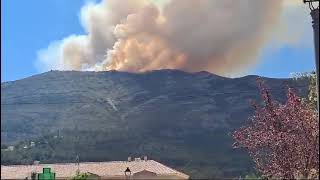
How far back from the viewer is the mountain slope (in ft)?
266

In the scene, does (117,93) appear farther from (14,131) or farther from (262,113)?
(262,113)

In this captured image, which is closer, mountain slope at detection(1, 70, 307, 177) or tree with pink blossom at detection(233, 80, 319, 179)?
tree with pink blossom at detection(233, 80, 319, 179)

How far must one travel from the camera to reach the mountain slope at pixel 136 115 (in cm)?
8106

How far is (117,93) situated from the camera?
127500 millimetres

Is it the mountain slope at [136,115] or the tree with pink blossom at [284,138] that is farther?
the mountain slope at [136,115]

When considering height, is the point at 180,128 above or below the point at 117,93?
below

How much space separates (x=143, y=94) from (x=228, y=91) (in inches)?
724

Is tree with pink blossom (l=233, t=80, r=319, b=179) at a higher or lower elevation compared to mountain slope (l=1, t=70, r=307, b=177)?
lower

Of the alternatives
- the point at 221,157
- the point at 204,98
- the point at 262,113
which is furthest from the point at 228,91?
the point at 262,113

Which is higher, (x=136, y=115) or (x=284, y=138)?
(x=136, y=115)

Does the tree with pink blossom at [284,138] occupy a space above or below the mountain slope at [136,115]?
below

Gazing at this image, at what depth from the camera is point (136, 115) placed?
97375mm

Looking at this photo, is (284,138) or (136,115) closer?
(284,138)

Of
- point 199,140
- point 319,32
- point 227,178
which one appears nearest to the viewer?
point 319,32
